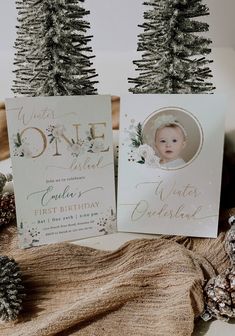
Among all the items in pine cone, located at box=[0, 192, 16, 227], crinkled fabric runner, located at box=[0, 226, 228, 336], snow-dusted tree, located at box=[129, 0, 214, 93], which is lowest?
crinkled fabric runner, located at box=[0, 226, 228, 336]

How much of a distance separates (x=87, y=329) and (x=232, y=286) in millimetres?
199

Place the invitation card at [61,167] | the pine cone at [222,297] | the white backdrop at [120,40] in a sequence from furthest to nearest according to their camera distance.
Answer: the white backdrop at [120,40] < the invitation card at [61,167] < the pine cone at [222,297]

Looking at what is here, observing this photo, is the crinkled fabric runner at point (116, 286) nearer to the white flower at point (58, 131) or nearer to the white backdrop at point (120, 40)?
the white flower at point (58, 131)

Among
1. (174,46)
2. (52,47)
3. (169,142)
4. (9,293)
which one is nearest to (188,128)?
(169,142)

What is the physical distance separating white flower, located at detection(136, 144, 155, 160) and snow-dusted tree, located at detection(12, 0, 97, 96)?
146mm

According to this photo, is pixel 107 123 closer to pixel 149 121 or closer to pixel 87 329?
pixel 149 121

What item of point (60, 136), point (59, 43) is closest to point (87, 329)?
point (60, 136)

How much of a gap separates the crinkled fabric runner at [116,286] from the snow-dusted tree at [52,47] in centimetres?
26

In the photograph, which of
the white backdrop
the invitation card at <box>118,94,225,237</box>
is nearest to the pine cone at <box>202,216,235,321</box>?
the invitation card at <box>118,94,225,237</box>

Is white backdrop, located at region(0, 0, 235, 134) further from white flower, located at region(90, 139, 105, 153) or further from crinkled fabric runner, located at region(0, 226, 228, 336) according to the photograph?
crinkled fabric runner, located at region(0, 226, 228, 336)

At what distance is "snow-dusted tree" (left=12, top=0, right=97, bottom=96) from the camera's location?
0.77 m

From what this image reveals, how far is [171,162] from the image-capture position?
76 centimetres

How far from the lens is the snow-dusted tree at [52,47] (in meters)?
0.77

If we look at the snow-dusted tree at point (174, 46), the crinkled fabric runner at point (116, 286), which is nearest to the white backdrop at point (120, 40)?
the snow-dusted tree at point (174, 46)
